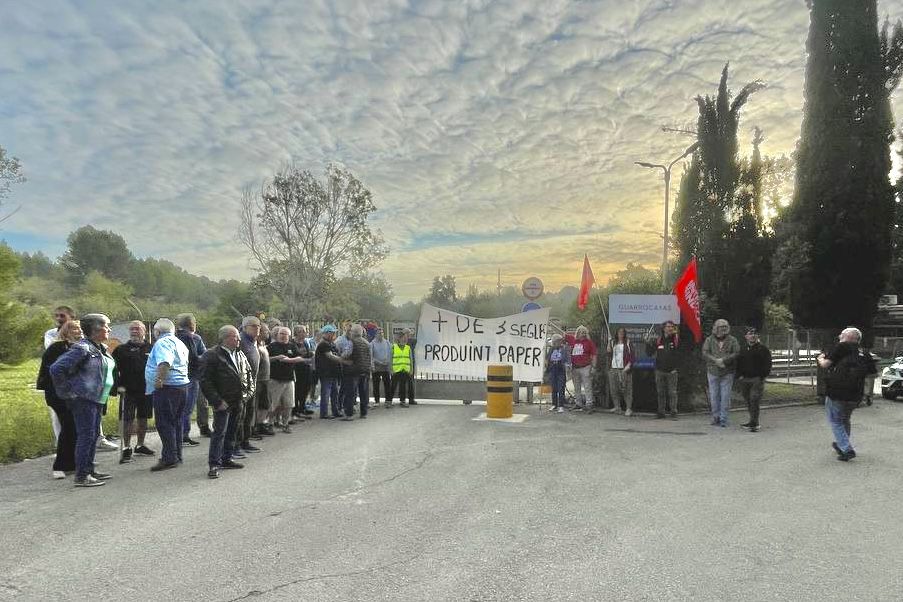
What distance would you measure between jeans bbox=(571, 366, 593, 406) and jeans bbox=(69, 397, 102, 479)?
9.53 meters

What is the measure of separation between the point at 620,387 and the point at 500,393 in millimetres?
2831

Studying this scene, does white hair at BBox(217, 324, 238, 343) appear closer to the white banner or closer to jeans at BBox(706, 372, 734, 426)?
jeans at BBox(706, 372, 734, 426)

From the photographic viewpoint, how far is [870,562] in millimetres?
4547

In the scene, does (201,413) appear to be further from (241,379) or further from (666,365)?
(666,365)

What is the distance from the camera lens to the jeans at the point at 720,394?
11.3 meters

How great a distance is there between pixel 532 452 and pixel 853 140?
2079cm

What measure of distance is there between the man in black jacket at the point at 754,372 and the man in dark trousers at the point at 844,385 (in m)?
2.38

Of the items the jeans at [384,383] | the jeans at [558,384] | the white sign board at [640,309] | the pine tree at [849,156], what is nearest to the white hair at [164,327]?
the jeans at [384,383]

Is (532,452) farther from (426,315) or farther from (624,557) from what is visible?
(426,315)

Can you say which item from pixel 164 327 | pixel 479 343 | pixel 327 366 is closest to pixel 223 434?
pixel 164 327

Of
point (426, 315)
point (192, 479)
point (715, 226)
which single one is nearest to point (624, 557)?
point (192, 479)

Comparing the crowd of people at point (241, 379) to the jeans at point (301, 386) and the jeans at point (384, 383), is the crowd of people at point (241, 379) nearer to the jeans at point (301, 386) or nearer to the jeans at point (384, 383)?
the jeans at point (301, 386)

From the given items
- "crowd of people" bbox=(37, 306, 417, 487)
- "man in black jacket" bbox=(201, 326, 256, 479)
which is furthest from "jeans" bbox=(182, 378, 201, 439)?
"man in black jacket" bbox=(201, 326, 256, 479)

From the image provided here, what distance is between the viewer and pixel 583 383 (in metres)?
13.5
